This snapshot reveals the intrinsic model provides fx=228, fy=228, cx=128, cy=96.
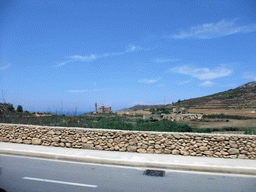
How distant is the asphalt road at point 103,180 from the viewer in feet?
19.6

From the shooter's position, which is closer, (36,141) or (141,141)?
(141,141)

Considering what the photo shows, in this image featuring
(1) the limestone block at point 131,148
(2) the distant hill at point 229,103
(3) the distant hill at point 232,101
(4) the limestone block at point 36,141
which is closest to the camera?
(1) the limestone block at point 131,148

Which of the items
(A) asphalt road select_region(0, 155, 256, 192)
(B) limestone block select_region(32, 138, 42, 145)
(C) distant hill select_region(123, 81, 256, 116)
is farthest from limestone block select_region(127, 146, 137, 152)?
(C) distant hill select_region(123, 81, 256, 116)

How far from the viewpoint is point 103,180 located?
261 inches

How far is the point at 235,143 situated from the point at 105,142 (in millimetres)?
5410

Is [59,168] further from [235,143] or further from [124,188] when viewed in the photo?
[235,143]

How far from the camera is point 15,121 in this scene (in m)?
15.4

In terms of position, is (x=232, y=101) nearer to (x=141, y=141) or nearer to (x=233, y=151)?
(x=233, y=151)

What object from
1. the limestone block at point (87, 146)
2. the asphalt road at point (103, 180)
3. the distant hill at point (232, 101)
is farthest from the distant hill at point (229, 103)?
the asphalt road at point (103, 180)

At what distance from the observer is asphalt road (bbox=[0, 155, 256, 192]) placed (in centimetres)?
598

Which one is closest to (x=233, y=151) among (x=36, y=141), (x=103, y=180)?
(x=103, y=180)

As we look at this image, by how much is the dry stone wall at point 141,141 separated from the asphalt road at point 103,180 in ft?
6.38

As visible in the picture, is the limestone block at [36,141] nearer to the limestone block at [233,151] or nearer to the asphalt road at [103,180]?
the asphalt road at [103,180]

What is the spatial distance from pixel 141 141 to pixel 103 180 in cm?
352
